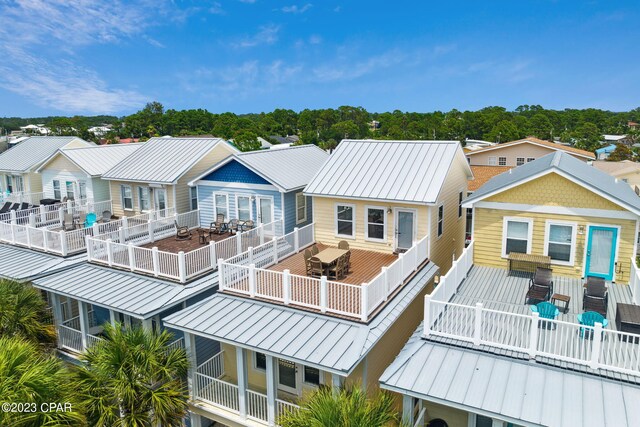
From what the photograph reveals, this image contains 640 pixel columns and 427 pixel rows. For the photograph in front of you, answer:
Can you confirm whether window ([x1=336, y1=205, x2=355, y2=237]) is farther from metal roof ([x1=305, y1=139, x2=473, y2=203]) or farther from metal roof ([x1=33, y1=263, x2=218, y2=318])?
metal roof ([x1=33, y1=263, x2=218, y2=318])

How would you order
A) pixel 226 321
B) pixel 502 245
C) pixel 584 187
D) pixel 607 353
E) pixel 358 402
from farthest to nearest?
1. pixel 502 245
2. pixel 584 187
3. pixel 226 321
4. pixel 607 353
5. pixel 358 402

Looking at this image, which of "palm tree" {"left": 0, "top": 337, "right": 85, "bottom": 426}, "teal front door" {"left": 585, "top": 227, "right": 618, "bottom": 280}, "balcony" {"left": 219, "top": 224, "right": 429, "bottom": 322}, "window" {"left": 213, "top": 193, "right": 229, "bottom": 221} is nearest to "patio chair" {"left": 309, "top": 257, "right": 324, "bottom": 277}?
"balcony" {"left": 219, "top": 224, "right": 429, "bottom": 322}

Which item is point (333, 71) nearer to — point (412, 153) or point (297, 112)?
point (297, 112)

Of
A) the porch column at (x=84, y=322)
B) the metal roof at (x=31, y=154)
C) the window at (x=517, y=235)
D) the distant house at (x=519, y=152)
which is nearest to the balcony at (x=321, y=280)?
the window at (x=517, y=235)

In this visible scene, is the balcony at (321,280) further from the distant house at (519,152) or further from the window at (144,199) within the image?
the distant house at (519,152)

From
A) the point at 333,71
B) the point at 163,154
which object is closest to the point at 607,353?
the point at 163,154
